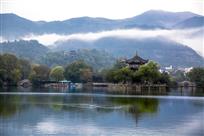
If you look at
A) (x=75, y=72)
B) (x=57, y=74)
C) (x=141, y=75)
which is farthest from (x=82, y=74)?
(x=141, y=75)

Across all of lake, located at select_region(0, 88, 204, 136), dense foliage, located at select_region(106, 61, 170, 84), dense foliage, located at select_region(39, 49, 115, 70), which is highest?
dense foliage, located at select_region(39, 49, 115, 70)

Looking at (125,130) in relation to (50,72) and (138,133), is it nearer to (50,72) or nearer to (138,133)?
(138,133)

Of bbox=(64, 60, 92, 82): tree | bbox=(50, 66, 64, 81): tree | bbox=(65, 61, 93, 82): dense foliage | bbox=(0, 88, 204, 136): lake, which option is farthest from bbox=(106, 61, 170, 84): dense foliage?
bbox=(0, 88, 204, 136): lake

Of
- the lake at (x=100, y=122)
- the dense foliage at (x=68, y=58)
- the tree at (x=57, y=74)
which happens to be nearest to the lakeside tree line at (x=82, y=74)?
the tree at (x=57, y=74)

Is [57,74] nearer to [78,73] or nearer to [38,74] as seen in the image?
[38,74]

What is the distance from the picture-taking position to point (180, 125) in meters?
24.8

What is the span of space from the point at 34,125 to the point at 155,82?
5915 cm

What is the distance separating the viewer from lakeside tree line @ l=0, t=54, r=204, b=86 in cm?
7887

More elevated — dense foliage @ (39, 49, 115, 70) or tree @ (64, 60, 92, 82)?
dense foliage @ (39, 49, 115, 70)

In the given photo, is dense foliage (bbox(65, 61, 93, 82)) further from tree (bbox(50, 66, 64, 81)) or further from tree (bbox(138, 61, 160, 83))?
tree (bbox(138, 61, 160, 83))

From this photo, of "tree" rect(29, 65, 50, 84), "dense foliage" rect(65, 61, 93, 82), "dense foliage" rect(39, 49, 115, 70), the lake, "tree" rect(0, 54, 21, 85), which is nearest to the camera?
the lake

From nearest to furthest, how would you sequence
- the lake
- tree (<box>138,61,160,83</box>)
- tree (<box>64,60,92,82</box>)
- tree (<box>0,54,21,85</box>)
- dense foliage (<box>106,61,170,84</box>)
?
the lake
tree (<box>138,61,160,83</box>)
dense foliage (<box>106,61,170,84</box>)
tree (<box>0,54,21,85</box>)
tree (<box>64,60,92,82</box>)

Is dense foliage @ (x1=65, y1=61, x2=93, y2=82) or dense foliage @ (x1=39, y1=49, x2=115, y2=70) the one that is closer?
dense foliage @ (x1=65, y1=61, x2=93, y2=82)

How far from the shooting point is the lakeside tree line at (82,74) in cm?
7887
